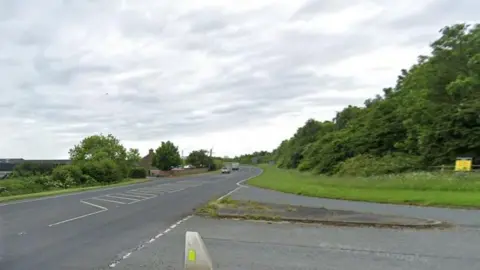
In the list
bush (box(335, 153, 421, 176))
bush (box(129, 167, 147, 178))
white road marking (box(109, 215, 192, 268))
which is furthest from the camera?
bush (box(129, 167, 147, 178))

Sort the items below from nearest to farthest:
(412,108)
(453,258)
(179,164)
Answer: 1. (453,258)
2. (412,108)
3. (179,164)

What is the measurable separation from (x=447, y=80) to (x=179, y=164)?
6026cm

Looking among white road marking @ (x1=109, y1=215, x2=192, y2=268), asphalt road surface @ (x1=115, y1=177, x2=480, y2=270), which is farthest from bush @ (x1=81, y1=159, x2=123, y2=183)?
asphalt road surface @ (x1=115, y1=177, x2=480, y2=270)

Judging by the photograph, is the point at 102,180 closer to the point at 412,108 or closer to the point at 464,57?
the point at 412,108

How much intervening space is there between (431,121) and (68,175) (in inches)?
1362

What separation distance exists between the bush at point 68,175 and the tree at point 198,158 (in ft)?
201

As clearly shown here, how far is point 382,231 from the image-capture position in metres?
11.4

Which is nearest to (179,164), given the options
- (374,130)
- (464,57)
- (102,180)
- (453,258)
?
(102,180)

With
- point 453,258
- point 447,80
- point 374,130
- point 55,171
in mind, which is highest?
point 447,80

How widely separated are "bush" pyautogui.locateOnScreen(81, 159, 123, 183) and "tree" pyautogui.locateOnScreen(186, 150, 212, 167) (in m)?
51.6

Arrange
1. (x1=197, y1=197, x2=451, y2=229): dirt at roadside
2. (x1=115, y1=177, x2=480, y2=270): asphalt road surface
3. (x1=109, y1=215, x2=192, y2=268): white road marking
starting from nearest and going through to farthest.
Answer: (x1=115, y1=177, x2=480, y2=270): asphalt road surface < (x1=109, y1=215, x2=192, y2=268): white road marking < (x1=197, y1=197, x2=451, y2=229): dirt at roadside

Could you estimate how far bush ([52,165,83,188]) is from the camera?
39325 mm

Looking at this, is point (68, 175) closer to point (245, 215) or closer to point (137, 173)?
point (137, 173)

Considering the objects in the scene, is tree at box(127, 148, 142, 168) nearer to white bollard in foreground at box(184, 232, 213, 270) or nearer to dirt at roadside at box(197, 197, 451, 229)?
dirt at roadside at box(197, 197, 451, 229)
